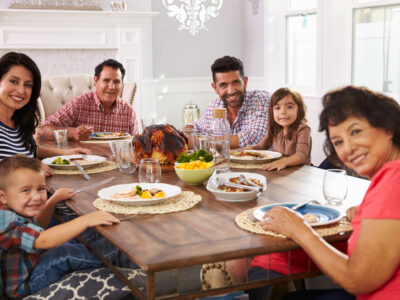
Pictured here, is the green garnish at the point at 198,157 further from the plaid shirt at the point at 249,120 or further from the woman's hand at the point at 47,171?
the plaid shirt at the point at 249,120

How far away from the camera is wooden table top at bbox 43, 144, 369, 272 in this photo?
1249 millimetres

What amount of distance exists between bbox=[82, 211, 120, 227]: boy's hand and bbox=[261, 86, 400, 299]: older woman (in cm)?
43

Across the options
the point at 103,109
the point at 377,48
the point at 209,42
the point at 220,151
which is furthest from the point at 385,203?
the point at 209,42

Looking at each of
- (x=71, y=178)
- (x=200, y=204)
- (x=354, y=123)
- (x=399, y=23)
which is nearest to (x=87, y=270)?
(x=200, y=204)

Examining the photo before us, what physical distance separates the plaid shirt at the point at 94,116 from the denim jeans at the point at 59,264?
1.92 metres

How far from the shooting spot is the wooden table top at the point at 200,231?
1.25 meters

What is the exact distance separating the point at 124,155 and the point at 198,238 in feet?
3.12

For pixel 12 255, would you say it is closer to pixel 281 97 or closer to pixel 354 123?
pixel 354 123

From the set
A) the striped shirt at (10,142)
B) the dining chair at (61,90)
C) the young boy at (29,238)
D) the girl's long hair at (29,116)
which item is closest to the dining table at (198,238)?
the young boy at (29,238)

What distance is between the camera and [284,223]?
1369mm

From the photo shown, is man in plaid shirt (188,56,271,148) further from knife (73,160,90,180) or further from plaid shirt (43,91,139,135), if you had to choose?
knife (73,160,90,180)

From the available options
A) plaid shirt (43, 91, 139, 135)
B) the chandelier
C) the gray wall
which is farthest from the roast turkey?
the gray wall

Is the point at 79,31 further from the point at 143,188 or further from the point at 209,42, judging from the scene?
the point at 143,188

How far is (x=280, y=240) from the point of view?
1341mm
